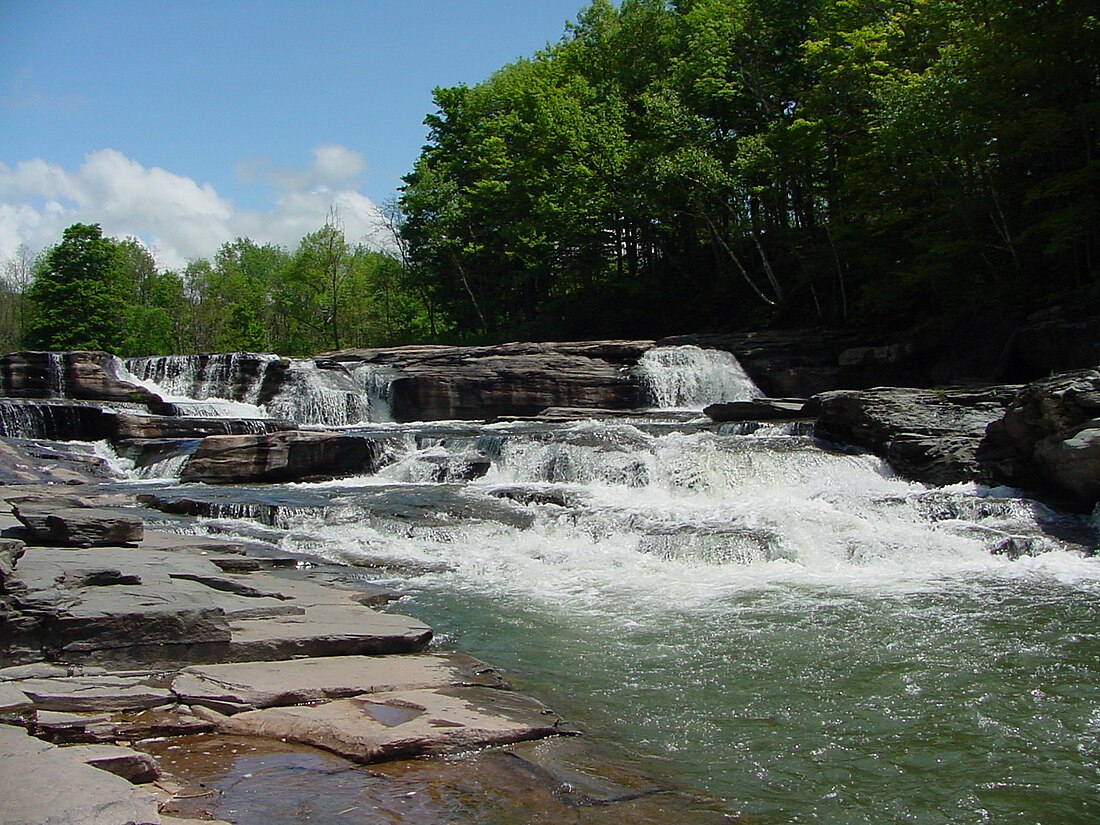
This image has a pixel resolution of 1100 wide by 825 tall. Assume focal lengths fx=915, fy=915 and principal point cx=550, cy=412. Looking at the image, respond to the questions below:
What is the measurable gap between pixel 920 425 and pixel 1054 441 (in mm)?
2687

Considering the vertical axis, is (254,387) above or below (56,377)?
below

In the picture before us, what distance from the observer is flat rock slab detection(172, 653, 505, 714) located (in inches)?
195

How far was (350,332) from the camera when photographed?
62000 millimetres

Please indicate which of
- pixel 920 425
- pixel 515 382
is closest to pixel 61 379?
pixel 515 382

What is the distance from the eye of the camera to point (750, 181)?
3081cm

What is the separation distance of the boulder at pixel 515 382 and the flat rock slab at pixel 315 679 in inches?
741

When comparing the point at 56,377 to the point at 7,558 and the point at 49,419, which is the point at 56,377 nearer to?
the point at 49,419

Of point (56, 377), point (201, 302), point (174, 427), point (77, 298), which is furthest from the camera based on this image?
point (201, 302)

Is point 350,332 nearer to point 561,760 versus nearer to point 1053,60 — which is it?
point 1053,60

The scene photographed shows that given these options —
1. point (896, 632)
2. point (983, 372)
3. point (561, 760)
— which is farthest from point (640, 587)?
point (983, 372)

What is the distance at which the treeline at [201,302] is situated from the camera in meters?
47.2

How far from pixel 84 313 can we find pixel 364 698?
48287 mm

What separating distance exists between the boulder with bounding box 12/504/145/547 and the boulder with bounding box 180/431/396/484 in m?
7.86

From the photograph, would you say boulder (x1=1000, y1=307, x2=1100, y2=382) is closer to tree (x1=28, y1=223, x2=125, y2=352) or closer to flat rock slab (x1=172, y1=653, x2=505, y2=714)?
flat rock slab (x1=172, y1=653, x2=505, y2=714)
